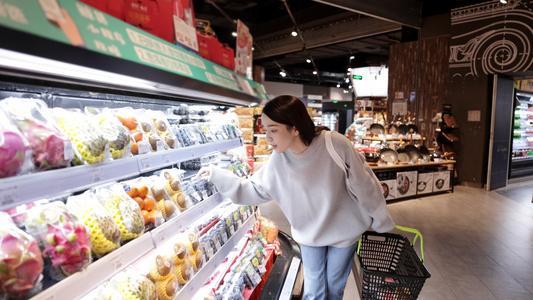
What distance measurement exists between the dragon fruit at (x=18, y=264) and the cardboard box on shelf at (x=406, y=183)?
21.2 ft

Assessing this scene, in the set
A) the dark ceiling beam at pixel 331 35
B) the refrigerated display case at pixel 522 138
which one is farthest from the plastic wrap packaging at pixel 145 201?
the refrigerated display case at pixel 522 138

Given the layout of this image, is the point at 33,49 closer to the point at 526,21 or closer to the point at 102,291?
A: the point at 102,291

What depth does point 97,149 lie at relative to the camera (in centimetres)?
110

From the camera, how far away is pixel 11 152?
0.83 m

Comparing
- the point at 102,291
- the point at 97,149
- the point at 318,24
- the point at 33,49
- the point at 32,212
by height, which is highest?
the point at 318,24

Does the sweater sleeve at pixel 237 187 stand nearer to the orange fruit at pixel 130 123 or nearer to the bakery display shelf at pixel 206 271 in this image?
the bakery display shelf at pixel 206 271

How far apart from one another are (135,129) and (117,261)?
0.62 meters

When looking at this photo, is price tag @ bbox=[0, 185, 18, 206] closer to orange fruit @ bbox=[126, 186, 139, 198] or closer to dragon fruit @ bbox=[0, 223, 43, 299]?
dragon fruit @ bbox=[0, 223, 43, 299]

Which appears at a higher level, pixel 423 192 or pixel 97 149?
pixel 97 149

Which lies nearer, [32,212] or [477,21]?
[32,212]

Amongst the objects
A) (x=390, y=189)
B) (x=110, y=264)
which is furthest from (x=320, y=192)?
(x=390, y=189)

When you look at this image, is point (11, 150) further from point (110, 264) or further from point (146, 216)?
point (146, 216)

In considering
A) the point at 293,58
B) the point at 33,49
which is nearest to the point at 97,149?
the point at 33,49

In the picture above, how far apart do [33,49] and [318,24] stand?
1167 centimetres
